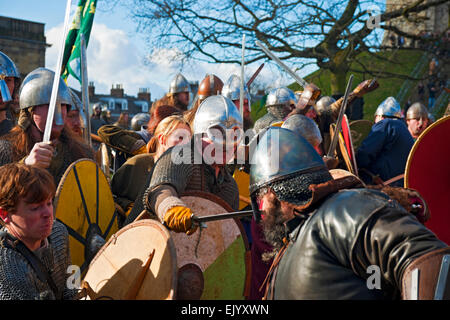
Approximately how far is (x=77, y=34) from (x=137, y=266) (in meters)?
2.04

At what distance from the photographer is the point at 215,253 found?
3.25m

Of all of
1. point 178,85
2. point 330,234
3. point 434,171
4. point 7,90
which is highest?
point 178,85

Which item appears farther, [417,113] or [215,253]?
[417,113]

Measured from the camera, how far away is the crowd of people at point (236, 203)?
184cm

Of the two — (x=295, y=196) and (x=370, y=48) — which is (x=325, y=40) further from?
(x=295, y=196)

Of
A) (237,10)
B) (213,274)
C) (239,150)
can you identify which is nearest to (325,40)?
(237,10)

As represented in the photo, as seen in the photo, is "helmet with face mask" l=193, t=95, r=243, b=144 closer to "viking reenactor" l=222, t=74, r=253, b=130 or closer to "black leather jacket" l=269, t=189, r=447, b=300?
"black leather jacket" l=269, t=189, r=447, b=300

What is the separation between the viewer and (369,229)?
1821mm

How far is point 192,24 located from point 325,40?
2924 mm

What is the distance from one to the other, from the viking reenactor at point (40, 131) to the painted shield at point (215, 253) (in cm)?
85

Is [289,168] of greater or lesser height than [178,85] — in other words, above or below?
below

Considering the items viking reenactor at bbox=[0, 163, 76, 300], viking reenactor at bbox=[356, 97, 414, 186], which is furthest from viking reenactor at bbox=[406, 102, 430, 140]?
viking reenactor at bbox=[0, 163, 76, 300]

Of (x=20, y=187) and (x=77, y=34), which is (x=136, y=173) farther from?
(x=20, y=187)

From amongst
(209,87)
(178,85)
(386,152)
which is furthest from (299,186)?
(178,85)
